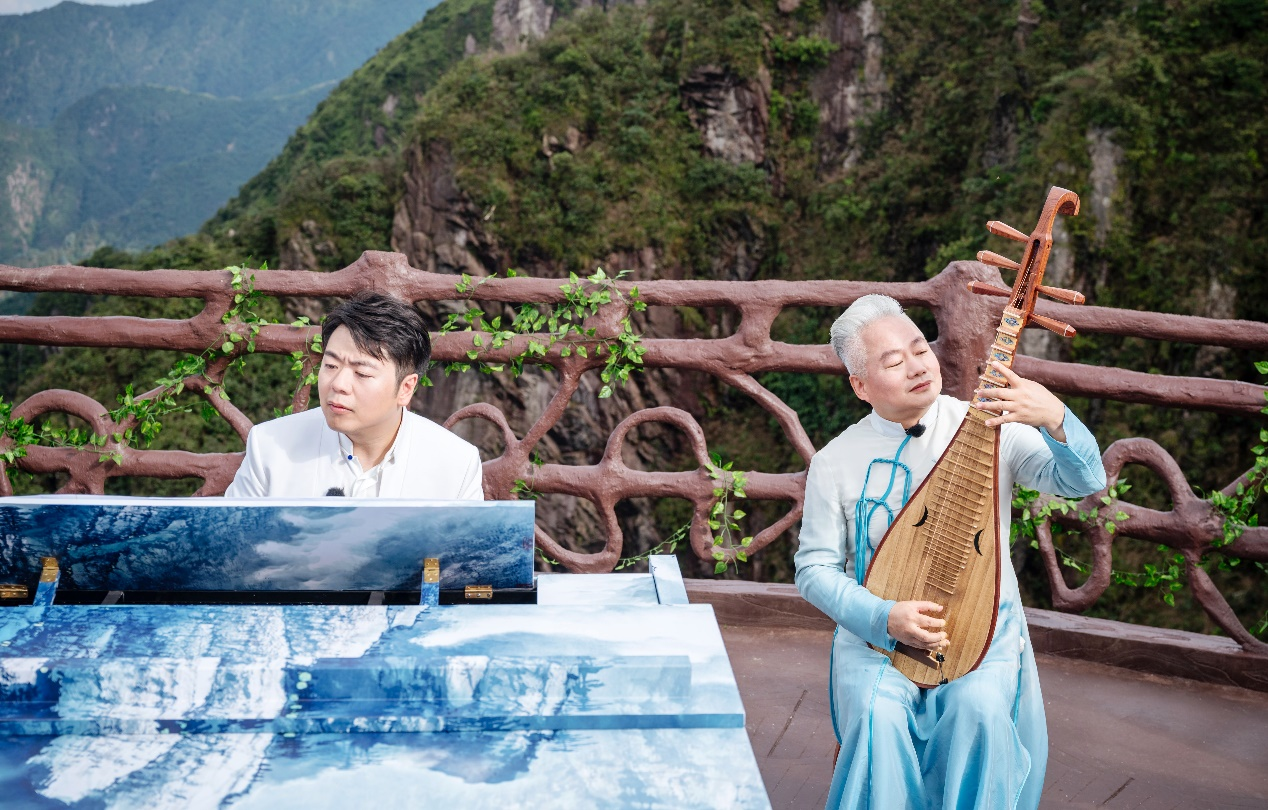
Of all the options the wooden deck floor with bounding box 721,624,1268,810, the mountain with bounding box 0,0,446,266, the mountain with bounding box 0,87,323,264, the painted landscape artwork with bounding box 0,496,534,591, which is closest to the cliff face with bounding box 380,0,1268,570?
the mountain with bounding box 0,87,323,264

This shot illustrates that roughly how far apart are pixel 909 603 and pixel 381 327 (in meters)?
1.04

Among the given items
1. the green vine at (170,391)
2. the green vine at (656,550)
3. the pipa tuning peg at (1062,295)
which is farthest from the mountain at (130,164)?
the pipa tuning peg at (1062,295)

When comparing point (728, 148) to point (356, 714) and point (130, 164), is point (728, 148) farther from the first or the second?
point (130, 164)

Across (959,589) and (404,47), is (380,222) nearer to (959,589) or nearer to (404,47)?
(404,47)

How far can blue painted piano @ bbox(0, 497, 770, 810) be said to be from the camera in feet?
3.18

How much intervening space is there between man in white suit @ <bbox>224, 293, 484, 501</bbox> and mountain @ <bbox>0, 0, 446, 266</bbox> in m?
22.5

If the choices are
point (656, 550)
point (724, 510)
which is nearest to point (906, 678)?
point (656, 550)

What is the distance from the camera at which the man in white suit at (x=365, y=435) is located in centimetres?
179

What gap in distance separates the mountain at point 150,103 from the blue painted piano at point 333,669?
75.5 feet

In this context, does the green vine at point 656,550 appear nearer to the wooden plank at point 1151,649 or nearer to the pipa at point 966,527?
the pipa at point 966,527

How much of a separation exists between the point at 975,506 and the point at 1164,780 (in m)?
1.20

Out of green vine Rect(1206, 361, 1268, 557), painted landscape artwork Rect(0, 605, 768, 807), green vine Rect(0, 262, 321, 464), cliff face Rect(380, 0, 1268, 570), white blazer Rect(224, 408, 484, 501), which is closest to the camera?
painted landscape artwork Rect(0, 605, 768, 807)

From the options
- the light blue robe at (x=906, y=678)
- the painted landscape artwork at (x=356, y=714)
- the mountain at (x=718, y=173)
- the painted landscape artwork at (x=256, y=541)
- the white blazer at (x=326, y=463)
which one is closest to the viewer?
the painted landscape artwork at (x=356, y=714)

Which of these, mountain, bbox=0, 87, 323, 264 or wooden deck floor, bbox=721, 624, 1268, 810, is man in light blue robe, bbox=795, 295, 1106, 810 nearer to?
wooden deck floor, bbox=721, 624, 1268, 810
